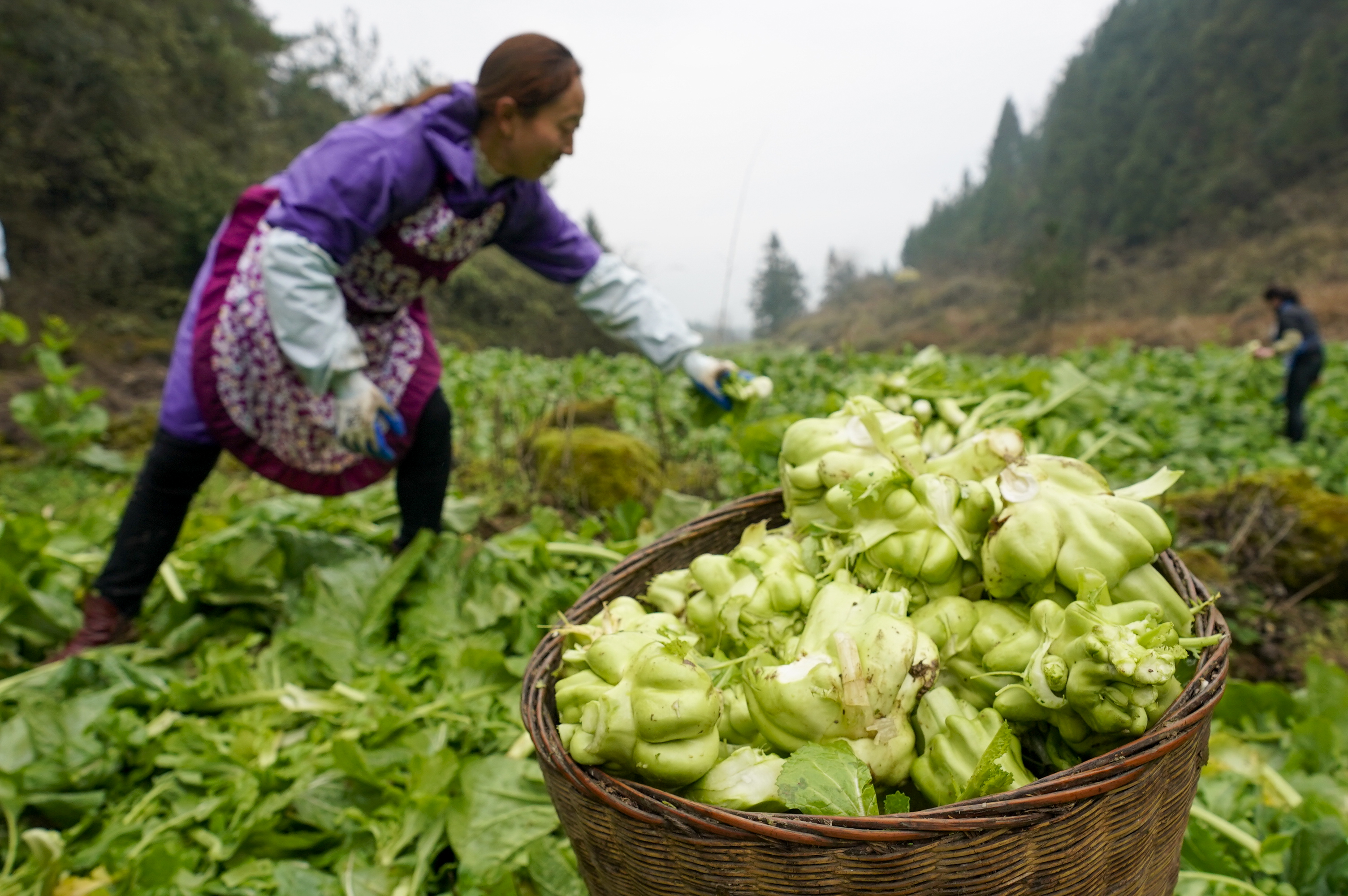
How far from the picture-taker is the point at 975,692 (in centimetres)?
131

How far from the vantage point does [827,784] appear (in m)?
1.07

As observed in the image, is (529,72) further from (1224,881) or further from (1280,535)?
(1280,535)

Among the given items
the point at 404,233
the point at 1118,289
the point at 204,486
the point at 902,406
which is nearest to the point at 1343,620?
the point at 902,406

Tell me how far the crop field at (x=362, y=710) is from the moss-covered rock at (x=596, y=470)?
4 centimetres

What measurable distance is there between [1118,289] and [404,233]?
44159 mm

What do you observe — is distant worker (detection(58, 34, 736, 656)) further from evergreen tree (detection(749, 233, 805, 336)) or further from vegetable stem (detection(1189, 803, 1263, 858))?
evergreen tree (detection(749, 233, 805, 336))

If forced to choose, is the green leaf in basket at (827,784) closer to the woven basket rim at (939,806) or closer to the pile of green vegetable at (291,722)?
the woven basket rim at (939,806)

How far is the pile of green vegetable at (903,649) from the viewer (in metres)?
1.11

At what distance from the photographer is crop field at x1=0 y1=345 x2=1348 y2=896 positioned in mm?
1852

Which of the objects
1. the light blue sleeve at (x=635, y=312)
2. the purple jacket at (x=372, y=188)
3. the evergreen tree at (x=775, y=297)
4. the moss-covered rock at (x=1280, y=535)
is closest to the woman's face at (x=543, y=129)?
the purple jacket at (x=372, y=188)

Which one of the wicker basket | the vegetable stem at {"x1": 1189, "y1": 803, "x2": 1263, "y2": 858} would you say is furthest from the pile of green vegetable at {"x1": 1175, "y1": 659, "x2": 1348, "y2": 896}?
the wicker basket

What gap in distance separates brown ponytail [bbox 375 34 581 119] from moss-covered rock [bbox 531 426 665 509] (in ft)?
5.84

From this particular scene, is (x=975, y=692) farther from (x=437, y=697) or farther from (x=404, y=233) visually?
(x=404, y=233)

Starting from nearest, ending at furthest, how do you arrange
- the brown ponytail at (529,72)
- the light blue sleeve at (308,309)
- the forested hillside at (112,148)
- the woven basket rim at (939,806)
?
the woven basket rim at (939,806) < the light blue sleeve at (308,309) < the brown ponytail at (529,72) < the forested hillside at (112,148)
